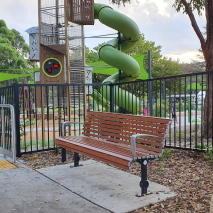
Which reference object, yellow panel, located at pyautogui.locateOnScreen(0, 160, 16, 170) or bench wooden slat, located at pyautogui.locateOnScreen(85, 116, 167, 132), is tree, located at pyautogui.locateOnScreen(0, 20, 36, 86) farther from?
bench wooden slat, located at pyautogui.locateOnScreen(85, 116, 167, 132)

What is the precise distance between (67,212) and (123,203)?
0.67m

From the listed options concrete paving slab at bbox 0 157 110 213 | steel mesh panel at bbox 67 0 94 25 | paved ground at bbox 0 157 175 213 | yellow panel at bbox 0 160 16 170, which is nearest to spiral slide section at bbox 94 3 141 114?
steel mesh panel at bbox 67 0 94 25

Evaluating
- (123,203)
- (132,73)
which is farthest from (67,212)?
(132,73)

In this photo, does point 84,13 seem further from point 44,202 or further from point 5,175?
point 44,202

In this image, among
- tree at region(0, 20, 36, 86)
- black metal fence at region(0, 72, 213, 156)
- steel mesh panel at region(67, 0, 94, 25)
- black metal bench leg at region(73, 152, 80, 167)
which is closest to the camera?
black metal bench leg at region(73, 152, 80, 167)

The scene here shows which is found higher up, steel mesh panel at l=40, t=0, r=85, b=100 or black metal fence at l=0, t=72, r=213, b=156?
steel mesh panel at l=40, t=0, r=85, b=100

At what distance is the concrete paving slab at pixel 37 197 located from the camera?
3.12 meters

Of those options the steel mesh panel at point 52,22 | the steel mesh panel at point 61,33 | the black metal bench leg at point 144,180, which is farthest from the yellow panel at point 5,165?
the steel mesh panel at point 52,22

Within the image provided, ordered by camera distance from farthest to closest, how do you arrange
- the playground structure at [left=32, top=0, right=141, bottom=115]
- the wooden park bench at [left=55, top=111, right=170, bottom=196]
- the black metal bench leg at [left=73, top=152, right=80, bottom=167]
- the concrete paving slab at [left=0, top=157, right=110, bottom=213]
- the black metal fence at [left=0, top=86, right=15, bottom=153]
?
the playground structure at [left=32, top=0, right=141, bottom=115] → the black metal fence at [left=0, top=86, right=15, bottom=153] → the black metal bench leg at [left=73, top=152, right=80, bottom=167] → the wooden park bench at [left=55, top=111, right=170, bottom=196] → the concrete paving slab at [left=0, top=157, right=110, bottom=213]

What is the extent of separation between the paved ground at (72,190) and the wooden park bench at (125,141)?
0.32 meters

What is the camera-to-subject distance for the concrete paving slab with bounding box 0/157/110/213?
10.2 ft

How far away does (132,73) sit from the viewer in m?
10.1

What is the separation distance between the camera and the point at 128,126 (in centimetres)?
432

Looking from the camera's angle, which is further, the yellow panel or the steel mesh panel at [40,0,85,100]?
the steel mesh panel at [40,0,85,100]
